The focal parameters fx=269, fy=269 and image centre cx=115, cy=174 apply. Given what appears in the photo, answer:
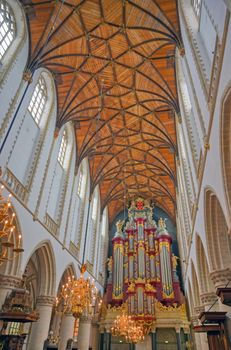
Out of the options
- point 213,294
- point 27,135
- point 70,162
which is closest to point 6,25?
point 27,135

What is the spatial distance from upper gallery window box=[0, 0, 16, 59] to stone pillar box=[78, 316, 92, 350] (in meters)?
15.8

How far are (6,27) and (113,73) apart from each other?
6.24 metres

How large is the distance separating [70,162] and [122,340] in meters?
13.9

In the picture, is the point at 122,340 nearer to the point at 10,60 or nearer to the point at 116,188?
the point at 116,188

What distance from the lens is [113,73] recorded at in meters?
15.7

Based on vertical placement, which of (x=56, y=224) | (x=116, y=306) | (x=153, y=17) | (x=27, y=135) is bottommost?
(x=116, y=306)

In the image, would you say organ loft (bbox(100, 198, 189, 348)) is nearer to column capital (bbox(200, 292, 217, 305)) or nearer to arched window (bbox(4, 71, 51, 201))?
column capital (bbox(200, 292, 217, 305))

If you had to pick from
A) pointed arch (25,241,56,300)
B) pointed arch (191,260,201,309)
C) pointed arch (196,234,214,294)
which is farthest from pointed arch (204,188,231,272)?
pointed arch (25,241,56,300)

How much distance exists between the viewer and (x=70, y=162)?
17.1m

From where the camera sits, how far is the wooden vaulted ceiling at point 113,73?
12539 mm

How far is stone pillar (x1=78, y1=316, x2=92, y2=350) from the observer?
16.5 m

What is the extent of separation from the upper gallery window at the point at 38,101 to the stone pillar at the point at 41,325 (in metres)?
8.61

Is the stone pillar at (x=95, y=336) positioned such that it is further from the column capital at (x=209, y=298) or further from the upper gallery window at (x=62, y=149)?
the upper gallery window at (x=62, y=149)

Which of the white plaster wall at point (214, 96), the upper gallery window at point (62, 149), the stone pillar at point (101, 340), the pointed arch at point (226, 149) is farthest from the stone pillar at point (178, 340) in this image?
the pointed arch at point (226, 149)
